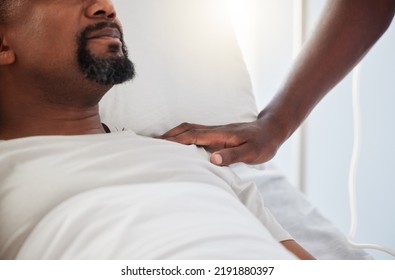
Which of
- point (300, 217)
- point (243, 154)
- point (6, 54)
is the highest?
point (6, 54)

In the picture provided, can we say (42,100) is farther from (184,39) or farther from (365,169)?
(365,169)

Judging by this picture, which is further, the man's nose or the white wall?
the white wall

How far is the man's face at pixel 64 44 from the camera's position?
29.5 inches

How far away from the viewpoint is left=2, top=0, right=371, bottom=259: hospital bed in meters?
0.94

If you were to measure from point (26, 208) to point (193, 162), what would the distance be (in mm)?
243

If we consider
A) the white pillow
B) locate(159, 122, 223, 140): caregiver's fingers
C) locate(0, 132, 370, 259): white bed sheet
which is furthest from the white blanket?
the white pillow

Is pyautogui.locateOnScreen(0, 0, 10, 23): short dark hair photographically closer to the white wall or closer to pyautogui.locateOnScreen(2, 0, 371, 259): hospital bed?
pyautogui.locateOnScreen(2, 0, 371, 259): hospital bed

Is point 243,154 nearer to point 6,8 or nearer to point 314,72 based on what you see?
point 314,72

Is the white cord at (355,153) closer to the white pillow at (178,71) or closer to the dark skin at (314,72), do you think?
the dark skin at (314,72)

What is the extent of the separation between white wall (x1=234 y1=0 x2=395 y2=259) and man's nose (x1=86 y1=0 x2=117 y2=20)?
38 centimetres

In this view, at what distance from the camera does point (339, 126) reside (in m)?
1.17

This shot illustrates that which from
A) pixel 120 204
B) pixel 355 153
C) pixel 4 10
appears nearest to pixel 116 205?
pixel 120 204

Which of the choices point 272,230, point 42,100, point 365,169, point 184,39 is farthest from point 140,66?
point 365,169

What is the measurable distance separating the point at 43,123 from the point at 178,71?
0.33 meters
